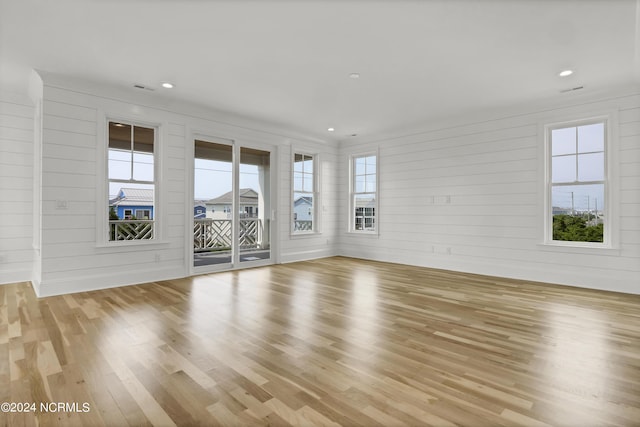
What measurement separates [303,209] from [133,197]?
11.5ft

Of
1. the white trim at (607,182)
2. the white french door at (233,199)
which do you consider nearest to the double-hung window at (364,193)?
the white french door at (233,199)

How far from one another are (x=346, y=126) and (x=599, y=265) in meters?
4.76

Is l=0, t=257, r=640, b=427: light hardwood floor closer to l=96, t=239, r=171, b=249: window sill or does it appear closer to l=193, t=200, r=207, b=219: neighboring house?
l=96, t=239, r=171, b=249: window sill

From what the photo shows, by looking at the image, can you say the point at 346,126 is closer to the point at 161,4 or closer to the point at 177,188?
the point at 177,188

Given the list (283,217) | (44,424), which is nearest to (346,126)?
(283,217)

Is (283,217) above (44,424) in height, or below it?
above

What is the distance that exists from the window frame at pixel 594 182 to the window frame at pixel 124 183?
19.9ft

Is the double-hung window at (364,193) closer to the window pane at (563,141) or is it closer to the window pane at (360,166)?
the window pane at (360,166)

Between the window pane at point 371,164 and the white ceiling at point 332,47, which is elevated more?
the white ceiling at point 332,47

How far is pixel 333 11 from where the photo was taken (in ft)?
9.15

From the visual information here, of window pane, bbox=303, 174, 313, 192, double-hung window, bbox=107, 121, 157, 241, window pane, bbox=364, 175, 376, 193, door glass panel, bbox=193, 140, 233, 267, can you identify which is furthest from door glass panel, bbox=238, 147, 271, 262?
window pane, bbox=364, 175, 376, 193

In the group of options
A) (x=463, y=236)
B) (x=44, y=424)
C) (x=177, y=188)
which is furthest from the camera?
(x=463, y=236)

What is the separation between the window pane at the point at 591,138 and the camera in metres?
4.71

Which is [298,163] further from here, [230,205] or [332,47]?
[332,47]
